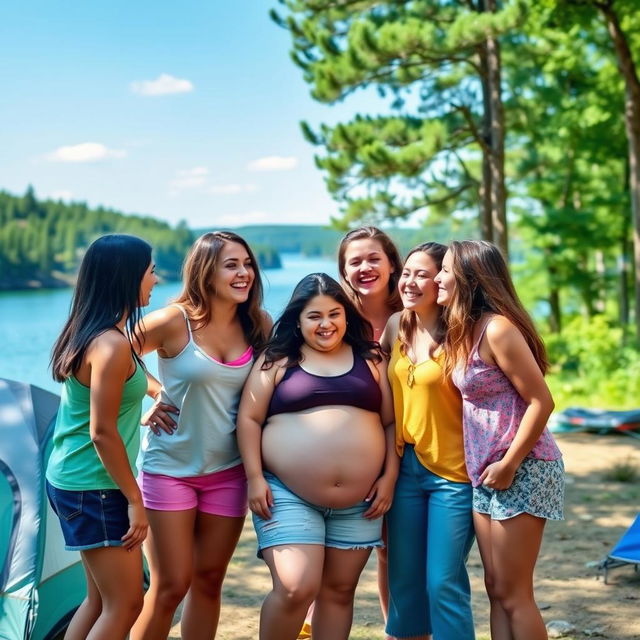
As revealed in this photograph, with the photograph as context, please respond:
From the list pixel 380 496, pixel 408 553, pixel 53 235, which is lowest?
pixel 408 553

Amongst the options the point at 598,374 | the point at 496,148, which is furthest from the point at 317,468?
the point at 496,148

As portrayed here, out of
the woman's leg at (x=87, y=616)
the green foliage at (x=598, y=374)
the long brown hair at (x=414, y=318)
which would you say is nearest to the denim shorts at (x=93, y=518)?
the woman's leg at (x=87, y=616)

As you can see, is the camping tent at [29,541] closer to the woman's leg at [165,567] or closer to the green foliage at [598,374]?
the woman's leg at [165,567]

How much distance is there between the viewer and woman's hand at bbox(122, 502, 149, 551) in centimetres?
258

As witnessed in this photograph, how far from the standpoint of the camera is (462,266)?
2.85 meters

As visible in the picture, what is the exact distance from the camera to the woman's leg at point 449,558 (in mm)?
2805

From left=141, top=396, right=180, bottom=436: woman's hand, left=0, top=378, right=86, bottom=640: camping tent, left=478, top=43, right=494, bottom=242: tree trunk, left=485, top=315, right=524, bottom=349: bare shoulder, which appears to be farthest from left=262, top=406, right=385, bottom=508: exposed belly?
left=478, top=43, right=494, bottom=242: tree trunk

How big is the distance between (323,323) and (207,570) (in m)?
1.02

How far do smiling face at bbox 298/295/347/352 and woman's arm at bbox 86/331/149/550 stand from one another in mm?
743

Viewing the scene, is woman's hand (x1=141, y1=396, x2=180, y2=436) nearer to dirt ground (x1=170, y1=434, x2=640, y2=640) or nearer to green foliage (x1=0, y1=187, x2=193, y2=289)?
dirt ground (x1=170, y1=434, x2=640, y2=640)

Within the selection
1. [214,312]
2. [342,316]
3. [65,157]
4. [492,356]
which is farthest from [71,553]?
[65,157]

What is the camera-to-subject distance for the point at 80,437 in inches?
104

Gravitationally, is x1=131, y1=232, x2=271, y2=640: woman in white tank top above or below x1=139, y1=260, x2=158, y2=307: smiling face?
below

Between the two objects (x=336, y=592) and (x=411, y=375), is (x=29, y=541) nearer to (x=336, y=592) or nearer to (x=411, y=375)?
(x=336, y=592)
